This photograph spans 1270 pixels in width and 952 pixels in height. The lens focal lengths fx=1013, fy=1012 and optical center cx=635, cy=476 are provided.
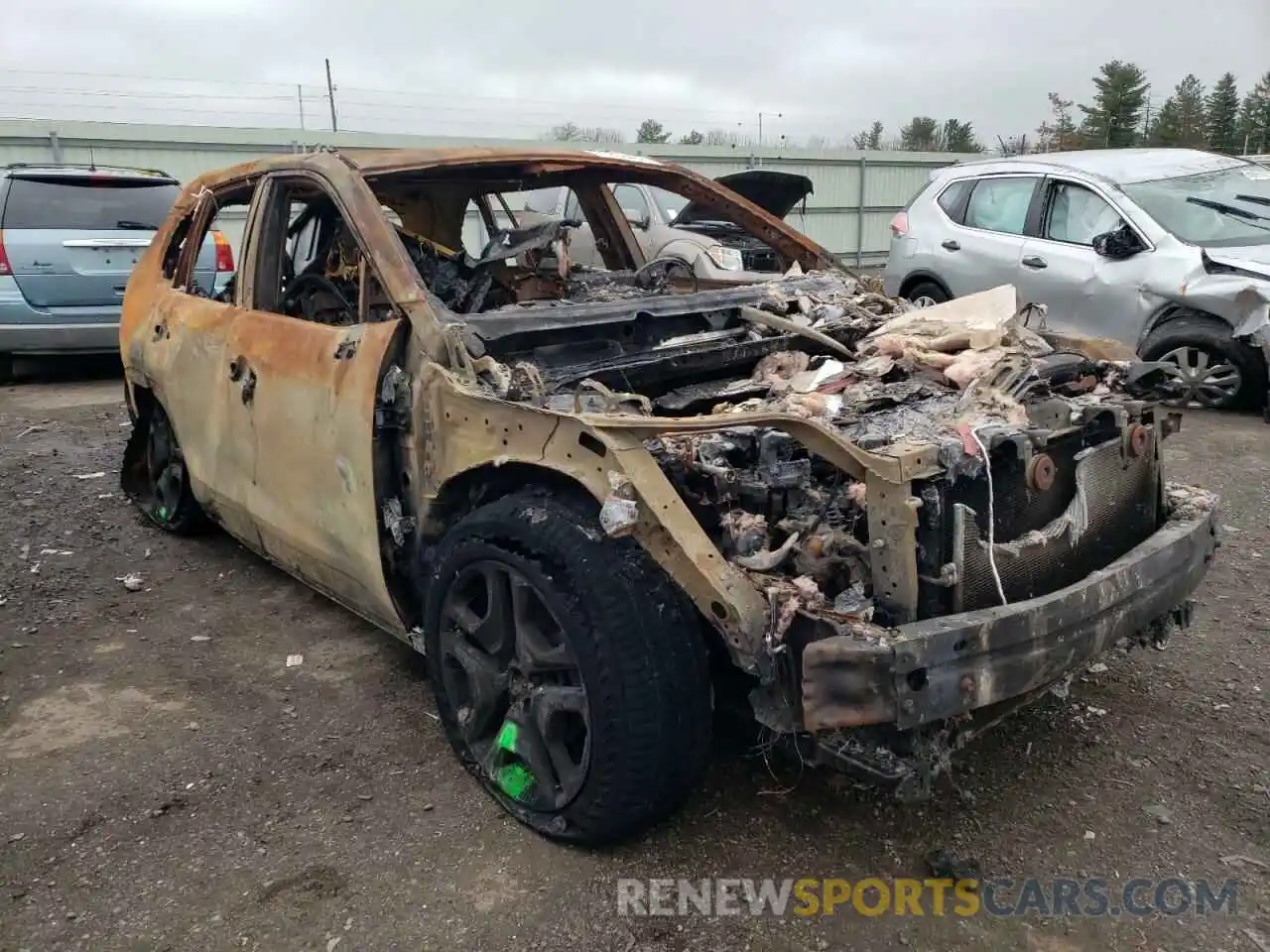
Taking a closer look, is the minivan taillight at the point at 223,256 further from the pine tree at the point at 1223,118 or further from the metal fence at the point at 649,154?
the pine tree at the point at 1223,118

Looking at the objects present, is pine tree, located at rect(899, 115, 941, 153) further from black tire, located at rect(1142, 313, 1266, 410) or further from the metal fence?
black tire, located at rect(1142, 313, 1266, 410)

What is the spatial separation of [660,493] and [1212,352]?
5806mm

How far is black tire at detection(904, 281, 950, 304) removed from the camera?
8312 millimetres

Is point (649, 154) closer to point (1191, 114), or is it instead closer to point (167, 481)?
point (167, 481)

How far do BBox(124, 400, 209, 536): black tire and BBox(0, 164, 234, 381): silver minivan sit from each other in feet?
10.8

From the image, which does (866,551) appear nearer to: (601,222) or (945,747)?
(945,747)

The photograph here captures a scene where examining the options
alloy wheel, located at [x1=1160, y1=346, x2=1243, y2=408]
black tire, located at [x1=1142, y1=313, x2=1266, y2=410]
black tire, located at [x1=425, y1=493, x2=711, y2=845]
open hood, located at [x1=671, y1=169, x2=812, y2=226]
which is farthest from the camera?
open hood, located at [x1=671, y1=169, x2=812, y2=226]

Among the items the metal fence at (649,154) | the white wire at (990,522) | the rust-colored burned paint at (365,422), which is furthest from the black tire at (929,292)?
the white wire at (990,522)

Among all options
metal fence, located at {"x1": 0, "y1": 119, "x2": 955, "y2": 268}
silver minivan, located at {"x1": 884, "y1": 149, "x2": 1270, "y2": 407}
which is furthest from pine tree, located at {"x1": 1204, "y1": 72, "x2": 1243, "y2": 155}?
silver minivan, located at {"x1": 884, "y1": 149, "x2": 1270, "y2": 407}

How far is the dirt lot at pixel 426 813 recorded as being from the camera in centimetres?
232

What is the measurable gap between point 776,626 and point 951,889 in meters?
0.86

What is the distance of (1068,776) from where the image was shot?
2863 millimetres

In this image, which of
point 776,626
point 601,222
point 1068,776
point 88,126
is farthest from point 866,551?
point 88,126

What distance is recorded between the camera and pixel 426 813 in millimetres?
2754
